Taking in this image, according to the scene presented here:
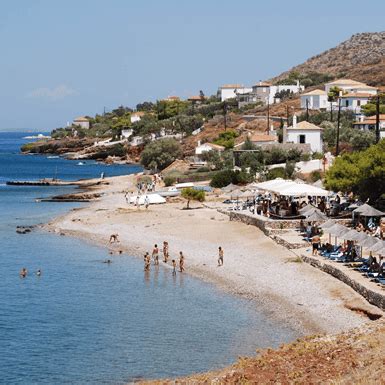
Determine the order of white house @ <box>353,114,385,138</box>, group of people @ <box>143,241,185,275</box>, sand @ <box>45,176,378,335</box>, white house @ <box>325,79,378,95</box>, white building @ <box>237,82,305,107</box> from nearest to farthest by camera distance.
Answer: sand @ <box>45,176,378,335</box>, group of people @ <box>143,241,185,275</box>, white house @ <box>353,114,385,138</box>, white house @ <box>325,79,378,95</box>, white building @ <box>237,82,305,107</box>

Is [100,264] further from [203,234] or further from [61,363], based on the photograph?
[61,363]

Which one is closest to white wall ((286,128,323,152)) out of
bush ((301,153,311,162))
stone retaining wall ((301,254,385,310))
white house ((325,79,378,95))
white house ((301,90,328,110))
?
bush ((301,153,311,162))

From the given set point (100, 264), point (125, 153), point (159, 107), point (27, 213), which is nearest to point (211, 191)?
point (27, 213)

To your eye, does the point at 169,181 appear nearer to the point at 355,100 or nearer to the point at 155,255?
the point at 155,255

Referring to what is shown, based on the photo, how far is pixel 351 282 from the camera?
30.7 metres

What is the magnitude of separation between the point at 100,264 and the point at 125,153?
315ft

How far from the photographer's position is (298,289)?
3203 centimetres

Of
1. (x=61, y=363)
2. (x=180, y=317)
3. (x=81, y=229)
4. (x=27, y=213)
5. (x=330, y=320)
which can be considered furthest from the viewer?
(x=27, y=213)

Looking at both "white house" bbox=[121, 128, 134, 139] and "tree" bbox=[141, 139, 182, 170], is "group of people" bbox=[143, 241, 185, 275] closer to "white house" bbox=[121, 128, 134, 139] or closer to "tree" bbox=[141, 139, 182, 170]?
"tree" bbox=[141, 139, 182, 170]

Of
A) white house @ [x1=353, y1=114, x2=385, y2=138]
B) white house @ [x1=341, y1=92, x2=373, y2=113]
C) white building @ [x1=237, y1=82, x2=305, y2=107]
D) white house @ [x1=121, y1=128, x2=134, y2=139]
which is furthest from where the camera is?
white house @ [x1=121, y1=128, x2=134, y2=139]

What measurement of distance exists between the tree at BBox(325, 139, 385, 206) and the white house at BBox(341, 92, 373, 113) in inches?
2382

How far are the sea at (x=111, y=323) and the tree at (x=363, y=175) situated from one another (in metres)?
12.3

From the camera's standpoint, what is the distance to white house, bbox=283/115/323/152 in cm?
7875

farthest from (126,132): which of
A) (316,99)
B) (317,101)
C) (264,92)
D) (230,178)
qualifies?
(230,178)
